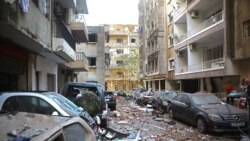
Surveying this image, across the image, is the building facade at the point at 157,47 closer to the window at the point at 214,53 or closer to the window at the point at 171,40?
the window at the point at 171,40

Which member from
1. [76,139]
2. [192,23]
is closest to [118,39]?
[192,23]

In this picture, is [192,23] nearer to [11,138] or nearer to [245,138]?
[245,138]

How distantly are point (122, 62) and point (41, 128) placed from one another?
71.2m

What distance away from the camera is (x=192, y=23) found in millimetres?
30438

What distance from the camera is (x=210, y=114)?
1359 centimetres

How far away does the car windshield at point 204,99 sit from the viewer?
15.4m

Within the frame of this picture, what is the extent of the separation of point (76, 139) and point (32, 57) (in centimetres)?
1272

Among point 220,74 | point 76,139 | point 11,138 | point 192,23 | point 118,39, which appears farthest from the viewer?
point 118,39

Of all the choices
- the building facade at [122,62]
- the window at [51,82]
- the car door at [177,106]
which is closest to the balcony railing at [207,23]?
the car door at [177,106]

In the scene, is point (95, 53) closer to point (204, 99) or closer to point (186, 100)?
point (186, 100)

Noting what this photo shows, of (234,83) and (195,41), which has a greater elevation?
(195,41)

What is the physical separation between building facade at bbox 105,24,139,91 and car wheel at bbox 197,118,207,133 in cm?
5340

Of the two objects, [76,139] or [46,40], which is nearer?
[76,139]

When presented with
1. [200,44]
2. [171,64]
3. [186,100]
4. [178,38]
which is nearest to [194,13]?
[200,44]
